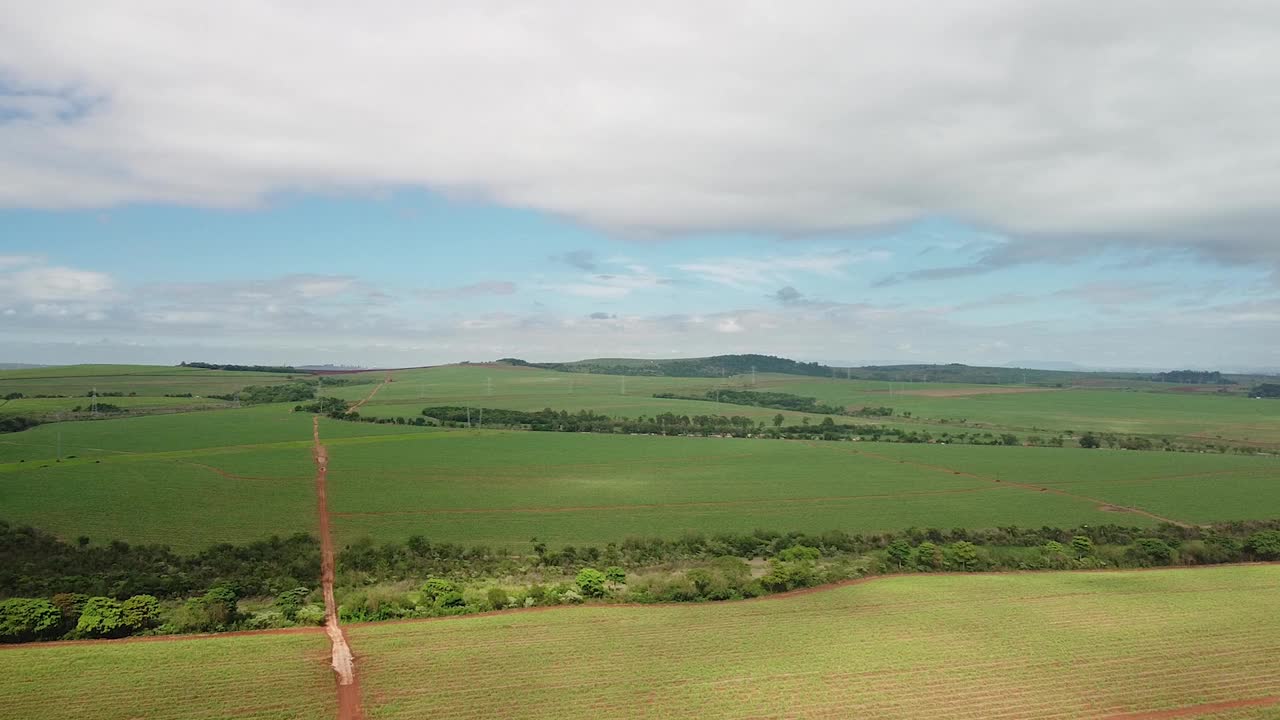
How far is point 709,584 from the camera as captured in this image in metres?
37.8

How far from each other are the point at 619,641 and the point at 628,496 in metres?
35.4

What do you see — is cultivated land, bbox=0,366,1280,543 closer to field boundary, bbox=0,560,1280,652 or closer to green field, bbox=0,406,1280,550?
green field, bbox=0,406,1280,550

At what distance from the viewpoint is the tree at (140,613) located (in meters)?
30.8

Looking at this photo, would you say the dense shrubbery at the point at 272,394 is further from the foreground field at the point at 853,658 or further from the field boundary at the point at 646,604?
the foreground field at the point at 853,658

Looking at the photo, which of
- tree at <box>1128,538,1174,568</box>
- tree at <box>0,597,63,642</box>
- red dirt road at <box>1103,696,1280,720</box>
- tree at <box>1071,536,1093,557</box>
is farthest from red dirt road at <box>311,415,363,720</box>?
tree at <box>1128,538,1174,568</box>

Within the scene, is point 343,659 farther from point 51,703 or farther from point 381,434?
point 381,434

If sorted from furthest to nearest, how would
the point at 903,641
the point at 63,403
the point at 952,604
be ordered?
the point at 63,403 → the point at 952,604 → the point at 903,641

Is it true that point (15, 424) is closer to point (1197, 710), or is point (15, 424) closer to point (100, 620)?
point (100, 620)

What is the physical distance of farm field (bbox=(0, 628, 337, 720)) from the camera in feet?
74.9

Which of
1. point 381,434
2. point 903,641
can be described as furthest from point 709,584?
point 381,434

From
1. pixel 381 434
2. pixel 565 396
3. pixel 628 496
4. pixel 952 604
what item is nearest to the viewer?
pixel 952 604

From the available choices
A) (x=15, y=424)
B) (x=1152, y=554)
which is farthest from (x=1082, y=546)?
(x=15, y=424)

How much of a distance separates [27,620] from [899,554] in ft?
149

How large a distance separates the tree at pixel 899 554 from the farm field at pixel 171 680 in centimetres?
3345
